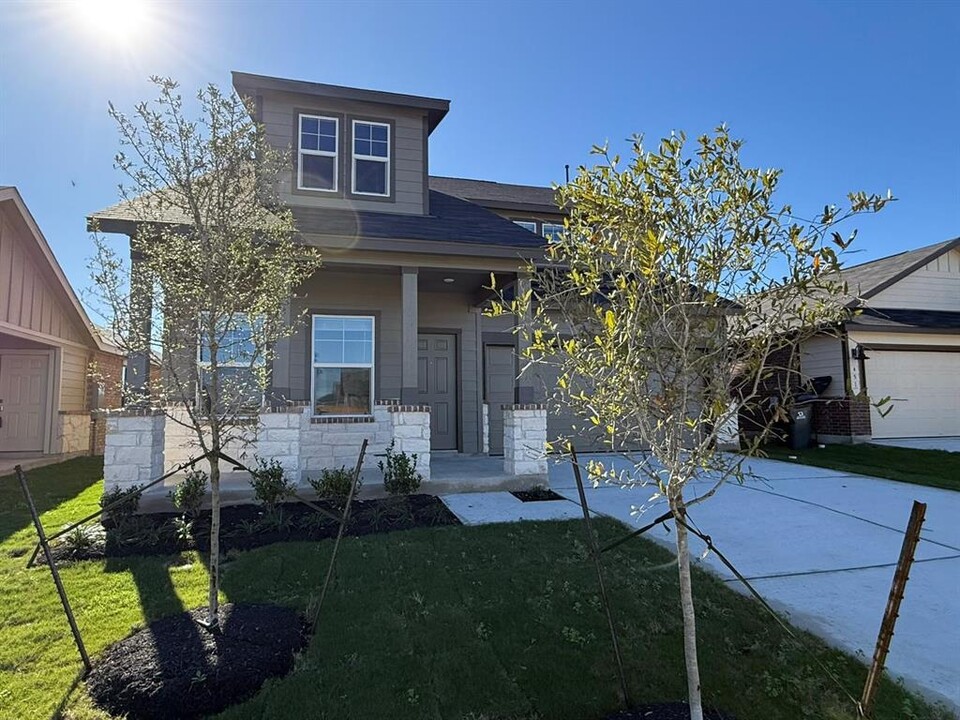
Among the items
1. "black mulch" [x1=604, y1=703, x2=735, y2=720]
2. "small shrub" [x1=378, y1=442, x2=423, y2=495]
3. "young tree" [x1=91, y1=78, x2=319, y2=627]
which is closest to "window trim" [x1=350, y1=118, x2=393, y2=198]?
"small shrub" [x1=378, y1=442, x2=423, y2=495]

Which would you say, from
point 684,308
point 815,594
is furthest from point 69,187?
point 815,594

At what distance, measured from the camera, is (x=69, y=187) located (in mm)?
6262

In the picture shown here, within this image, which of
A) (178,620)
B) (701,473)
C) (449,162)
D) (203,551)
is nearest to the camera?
(701,473)

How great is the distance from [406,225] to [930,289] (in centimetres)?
1418

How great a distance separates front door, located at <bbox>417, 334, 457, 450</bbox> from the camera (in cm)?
959

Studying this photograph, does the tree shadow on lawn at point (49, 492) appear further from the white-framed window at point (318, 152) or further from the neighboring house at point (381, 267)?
the white-framed window at point (318, 152)

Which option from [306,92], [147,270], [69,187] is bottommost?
[147,270]

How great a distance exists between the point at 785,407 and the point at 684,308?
56cm

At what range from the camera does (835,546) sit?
4941 mm

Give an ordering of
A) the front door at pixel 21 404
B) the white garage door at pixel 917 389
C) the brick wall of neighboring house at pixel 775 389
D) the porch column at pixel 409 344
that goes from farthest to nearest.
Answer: the white garage door at pixel 917 389 → the front door at pixel 21 404 → the porch column at pixel 409 344 → the brick wall of neighboring house at pixel 775 389

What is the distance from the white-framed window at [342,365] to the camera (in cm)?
860

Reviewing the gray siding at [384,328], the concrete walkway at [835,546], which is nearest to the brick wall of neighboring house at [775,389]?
the concrete walkway at [835,546]

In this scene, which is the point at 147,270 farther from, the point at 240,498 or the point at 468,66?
the point at 468,66

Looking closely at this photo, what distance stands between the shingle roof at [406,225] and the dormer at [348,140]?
0.35m
